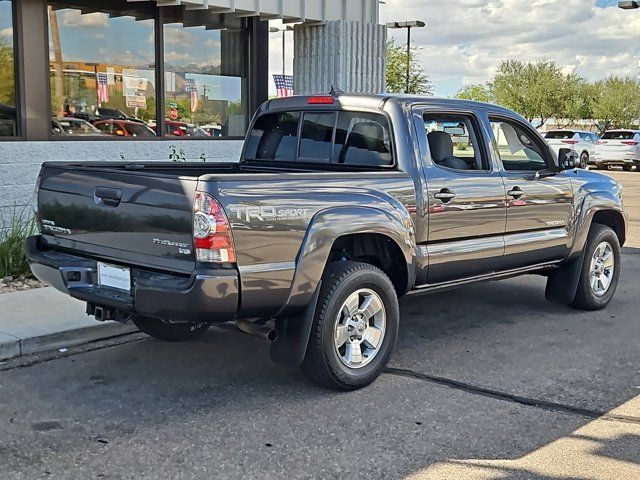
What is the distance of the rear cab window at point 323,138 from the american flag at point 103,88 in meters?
4.67

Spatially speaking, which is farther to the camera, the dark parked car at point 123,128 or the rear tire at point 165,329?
the dark parked car at point 123,128

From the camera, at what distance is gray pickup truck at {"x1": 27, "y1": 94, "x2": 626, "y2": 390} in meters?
4.41

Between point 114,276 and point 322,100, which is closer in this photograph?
point 114,276

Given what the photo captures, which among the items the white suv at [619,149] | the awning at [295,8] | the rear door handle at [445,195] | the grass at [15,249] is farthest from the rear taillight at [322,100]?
the white suv at [619,149]

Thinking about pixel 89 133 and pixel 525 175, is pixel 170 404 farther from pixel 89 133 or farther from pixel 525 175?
pixel 89 133

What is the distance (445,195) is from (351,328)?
4.13 ft

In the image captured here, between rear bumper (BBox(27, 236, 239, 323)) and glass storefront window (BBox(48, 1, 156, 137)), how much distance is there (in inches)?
222

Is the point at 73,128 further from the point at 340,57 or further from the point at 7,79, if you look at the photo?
the point at 340,57

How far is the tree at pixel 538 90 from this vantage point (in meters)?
54.4

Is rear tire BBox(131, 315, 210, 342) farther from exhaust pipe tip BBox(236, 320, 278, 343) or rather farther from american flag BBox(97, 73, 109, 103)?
american flag BBox(97, 73, 109, 103)

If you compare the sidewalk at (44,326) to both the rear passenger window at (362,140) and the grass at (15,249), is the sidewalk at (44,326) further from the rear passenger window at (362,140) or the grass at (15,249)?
the rear passenger window at (362,140)

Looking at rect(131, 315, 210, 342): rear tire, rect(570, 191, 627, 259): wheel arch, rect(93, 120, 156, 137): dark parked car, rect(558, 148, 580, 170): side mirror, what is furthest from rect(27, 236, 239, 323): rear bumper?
rect(93, 120, 156, 137): dark parked car

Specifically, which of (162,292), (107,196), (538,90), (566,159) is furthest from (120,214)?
(538,90)

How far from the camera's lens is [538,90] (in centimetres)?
5428
